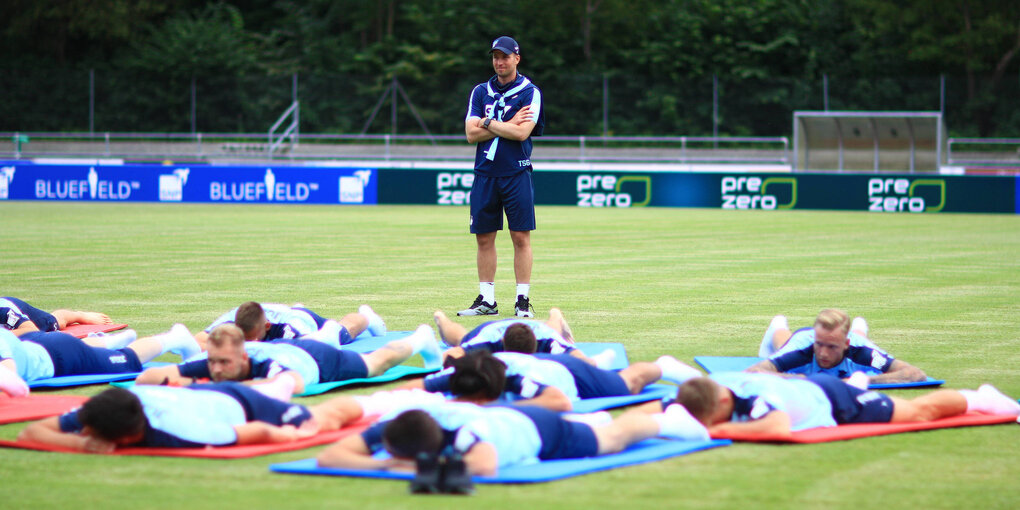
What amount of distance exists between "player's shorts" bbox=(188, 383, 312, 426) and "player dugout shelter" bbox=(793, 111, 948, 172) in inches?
1354

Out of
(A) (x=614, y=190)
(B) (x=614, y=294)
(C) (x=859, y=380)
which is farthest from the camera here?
(A) (x=614, y=190)

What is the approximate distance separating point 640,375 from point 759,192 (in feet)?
89.2

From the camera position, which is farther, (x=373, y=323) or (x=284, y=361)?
(x=373, y=323)

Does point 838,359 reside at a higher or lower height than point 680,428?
higher

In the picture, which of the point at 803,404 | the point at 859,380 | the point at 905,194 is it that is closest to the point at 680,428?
the point at 803,404

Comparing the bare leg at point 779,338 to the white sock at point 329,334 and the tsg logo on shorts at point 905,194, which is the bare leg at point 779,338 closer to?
the white sock at point 329,334

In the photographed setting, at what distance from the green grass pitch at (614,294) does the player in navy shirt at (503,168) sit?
2.03 ft

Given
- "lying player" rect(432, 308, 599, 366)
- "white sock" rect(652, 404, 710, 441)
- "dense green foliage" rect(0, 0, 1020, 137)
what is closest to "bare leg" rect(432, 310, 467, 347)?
"lying player" rect(432, 308, 599, 366)

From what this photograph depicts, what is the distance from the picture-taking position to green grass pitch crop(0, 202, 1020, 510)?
5422 millimetres

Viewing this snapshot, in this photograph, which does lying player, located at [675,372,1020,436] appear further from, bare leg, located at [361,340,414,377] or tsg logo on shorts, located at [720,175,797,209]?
tsg logo on shorts, located at [720,175,797,209]

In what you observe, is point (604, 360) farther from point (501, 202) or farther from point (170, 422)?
point (501, 202)

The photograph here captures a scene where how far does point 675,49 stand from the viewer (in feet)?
188

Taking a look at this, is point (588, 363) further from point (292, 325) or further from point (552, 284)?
point (552, 284)

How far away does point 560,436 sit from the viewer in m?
5.94
